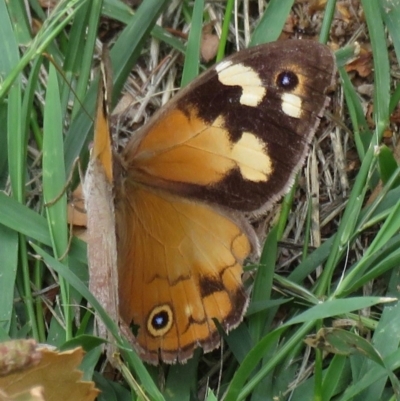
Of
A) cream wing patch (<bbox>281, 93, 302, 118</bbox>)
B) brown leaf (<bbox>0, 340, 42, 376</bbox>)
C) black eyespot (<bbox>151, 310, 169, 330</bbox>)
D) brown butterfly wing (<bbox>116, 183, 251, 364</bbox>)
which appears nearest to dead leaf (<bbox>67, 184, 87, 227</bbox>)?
brown butterfly wing (<bbox>116, 183, 251, 364</bbox>)

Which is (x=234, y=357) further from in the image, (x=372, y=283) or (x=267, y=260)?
(x=372, y=283)

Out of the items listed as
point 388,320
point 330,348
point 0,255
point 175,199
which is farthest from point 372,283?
point 0,255

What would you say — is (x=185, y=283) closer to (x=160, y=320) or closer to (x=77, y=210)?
(x=160, y=320)

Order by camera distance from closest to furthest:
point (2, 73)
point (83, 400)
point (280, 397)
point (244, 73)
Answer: point (83, 400) < point (244, 73) < point (280, 397) < point (2, 73)

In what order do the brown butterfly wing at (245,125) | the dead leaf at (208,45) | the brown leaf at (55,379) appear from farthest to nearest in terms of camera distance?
the dead leaf at (208,45) → the brown butterfly wing at (245,125) → the brown leaf at (55,379)

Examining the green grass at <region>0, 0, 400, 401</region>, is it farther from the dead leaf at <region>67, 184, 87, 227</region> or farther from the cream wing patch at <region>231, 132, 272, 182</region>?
the cream wing patch at <region>231, 132, 272, 182</region>

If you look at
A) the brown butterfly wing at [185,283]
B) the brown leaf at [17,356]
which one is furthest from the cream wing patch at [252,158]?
the brown leaf at [17,356]

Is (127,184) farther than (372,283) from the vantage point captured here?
No

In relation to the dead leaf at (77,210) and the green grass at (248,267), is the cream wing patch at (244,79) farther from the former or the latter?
the dead leaf at (77,210)
